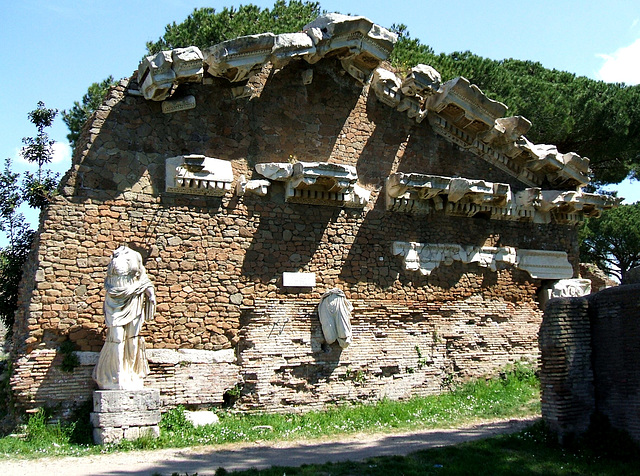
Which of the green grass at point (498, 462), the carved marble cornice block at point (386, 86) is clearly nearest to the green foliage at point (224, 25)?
the carved marble cornice block at point (386, 86)

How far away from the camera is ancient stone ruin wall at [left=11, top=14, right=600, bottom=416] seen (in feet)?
33.5

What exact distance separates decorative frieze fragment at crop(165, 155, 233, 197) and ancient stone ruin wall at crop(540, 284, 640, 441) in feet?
18.0

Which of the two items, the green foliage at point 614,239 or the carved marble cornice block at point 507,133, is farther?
the green foliage at point 614,239

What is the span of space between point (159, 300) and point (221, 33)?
9.59 metres

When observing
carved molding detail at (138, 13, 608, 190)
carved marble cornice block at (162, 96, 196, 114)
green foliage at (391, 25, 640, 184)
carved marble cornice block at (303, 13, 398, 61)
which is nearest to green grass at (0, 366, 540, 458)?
carved molding detail at (138, 13, 608, 190)

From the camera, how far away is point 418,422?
10945 millimetres

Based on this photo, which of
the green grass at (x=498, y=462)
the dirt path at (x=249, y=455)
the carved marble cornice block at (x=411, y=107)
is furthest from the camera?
the carved marble cornice block at (x=411, y=107)

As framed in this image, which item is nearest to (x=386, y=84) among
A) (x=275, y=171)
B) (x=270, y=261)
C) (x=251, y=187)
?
(x=275, y=171)

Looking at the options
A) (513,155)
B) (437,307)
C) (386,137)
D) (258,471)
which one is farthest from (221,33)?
(258,471)

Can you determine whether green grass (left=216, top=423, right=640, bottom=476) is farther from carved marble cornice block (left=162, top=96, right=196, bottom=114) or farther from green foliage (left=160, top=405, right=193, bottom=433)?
carved marble cornice block (left=162, top=96, right=196, bottom=114)

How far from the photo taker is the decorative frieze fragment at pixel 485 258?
12695 mm

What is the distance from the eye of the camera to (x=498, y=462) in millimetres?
8016

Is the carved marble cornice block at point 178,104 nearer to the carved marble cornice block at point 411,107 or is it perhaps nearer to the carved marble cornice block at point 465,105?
the carved marble cornice block at point 411,107

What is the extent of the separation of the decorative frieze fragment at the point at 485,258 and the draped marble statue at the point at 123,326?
16.3 feet
